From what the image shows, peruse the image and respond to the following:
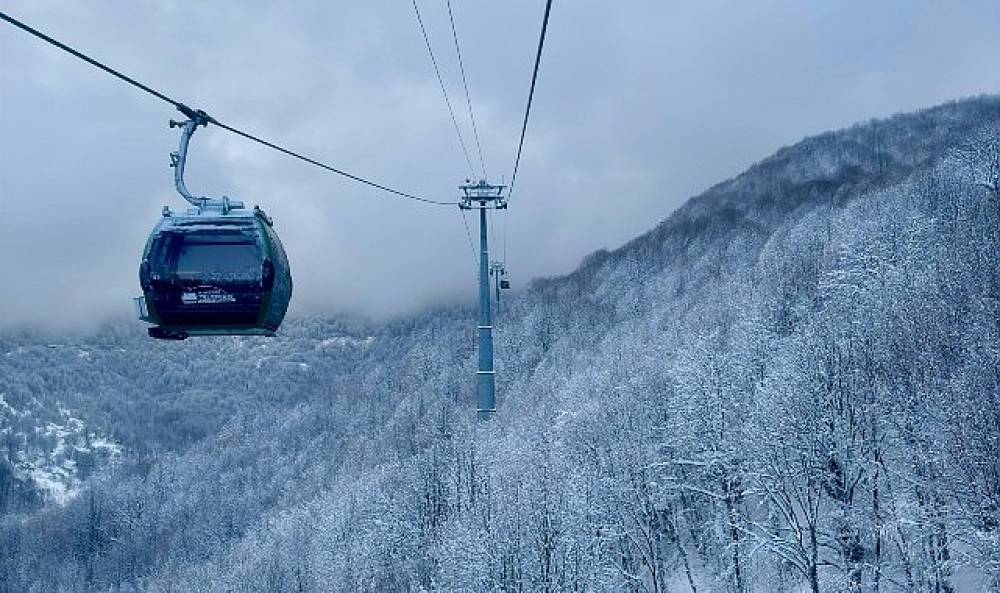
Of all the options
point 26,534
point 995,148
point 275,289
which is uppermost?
point 995,148

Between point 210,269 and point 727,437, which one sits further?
point 727,437

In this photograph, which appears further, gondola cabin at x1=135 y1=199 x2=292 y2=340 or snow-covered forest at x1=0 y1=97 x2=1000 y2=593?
snow-covered forest at x1=0 y1=97 x2=1000 y2=593

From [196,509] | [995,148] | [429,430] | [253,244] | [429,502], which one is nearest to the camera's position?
[253,244]

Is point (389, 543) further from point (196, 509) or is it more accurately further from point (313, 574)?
point (196, 509)

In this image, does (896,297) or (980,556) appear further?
(896,297)

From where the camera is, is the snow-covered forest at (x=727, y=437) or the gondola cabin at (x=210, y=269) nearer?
the gondola cabin at (x=210, y=269)

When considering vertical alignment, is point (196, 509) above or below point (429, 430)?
below

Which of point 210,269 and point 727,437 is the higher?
point 210,269

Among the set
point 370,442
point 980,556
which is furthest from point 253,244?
point 370,442
